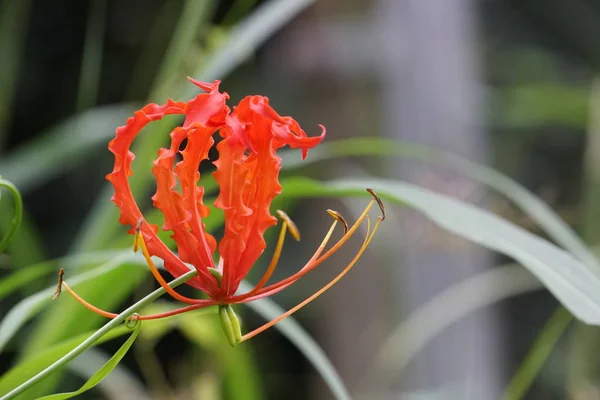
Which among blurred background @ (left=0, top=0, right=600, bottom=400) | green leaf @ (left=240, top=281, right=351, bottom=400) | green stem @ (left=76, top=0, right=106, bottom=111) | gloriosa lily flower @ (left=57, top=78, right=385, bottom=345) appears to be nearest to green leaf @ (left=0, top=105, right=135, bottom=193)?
blurred background @ (left=0, top=0, right=600, bottom=400)

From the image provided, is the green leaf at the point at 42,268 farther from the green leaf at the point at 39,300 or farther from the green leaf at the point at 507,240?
the green leaf at the point at 507,240

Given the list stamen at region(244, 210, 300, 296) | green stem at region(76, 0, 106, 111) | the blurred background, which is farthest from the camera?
green stem at region(76, 0, 106, 111)

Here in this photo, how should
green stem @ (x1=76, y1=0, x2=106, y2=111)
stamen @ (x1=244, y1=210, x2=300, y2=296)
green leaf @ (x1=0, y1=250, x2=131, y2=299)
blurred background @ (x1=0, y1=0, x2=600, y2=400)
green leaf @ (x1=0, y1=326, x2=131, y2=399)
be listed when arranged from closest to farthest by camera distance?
stamen @ (x1=244, y1=210, x2=300, y2=296) → green leaf @ (x1=0, y1=326, x2=131, y2=399) → green leaf @ (x1=0, y1=250, x2=131, y2=299) → blurred background @ (x1=0, y1=0, x2=600, y2=400) → green stem @ (x1=76, y1=0, x2=106, y2=111)

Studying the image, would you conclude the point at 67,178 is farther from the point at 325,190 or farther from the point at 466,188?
the point at 325,190

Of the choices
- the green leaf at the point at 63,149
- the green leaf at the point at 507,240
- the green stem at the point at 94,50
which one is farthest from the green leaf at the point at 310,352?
the green stem at the point at 94,50

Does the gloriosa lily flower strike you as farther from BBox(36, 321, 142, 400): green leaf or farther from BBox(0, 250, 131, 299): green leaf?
BBox(0, 250, 131, 299): green leaf

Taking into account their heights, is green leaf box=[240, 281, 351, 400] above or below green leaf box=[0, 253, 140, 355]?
below

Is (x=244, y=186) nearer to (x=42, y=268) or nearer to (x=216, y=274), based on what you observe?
(x=216, y=274)
